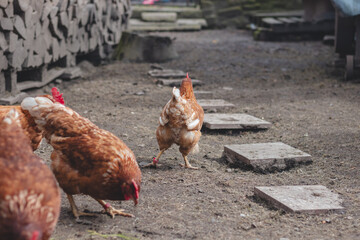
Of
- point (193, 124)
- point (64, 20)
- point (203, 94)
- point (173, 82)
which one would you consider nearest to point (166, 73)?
point (173, 82)

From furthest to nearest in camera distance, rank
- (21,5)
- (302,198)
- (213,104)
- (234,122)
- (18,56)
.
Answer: (213,104)
(18,56)
(21,5)
(234,122)
(302,198)

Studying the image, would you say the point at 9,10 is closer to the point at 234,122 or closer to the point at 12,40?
the point at 12,40

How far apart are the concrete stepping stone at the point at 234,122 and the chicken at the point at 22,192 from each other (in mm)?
3252

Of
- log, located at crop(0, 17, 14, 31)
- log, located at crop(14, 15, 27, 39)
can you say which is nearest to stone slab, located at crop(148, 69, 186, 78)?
log, located at crop(14, 15, 27, 39)

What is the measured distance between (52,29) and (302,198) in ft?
16.2

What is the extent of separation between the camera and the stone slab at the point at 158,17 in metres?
14.8

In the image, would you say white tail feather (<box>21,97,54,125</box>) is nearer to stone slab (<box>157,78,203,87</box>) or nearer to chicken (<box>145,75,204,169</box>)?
chicken (<box>145,75,204,169</box>)

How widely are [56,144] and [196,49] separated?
868 cm

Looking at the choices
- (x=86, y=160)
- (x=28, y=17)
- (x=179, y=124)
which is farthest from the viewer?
(x=28, y=17)

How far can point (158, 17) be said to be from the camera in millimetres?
14883

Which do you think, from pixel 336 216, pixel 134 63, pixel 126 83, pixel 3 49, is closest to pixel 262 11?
pixel 134 63

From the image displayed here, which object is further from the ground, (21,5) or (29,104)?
(21,5)

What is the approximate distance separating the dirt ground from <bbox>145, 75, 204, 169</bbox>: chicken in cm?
22

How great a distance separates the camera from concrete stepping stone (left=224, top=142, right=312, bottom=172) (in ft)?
13.8
